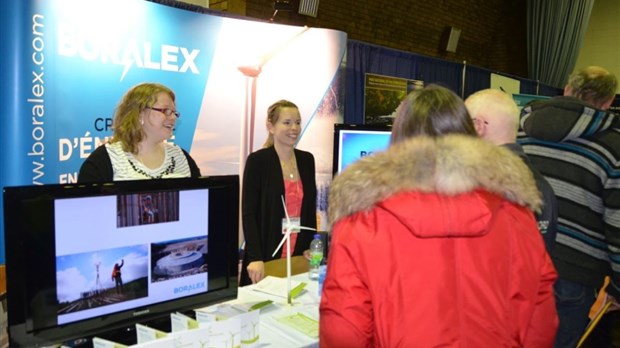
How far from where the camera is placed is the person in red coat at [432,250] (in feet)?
3.40

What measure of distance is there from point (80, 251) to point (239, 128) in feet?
8.11

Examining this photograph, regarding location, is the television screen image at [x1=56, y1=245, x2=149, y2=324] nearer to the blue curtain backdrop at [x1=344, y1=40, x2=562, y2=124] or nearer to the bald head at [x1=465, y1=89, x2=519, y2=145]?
the bald head at [x1=465, y1=89, x2=519, y2=145]

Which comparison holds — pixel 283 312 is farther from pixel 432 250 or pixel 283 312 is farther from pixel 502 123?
pixel 502 123

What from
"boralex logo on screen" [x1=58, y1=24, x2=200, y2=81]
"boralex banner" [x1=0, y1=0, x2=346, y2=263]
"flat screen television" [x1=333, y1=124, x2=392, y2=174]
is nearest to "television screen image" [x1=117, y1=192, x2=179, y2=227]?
"boralex banner" [x1=0, y1=0, x2=346, y2=263]

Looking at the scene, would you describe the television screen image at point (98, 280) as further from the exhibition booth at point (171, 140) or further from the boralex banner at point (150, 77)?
the boralex banner at point (150, 77)

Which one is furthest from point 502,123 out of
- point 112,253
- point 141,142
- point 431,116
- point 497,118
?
point 141,142

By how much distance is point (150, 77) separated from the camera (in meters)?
3.14

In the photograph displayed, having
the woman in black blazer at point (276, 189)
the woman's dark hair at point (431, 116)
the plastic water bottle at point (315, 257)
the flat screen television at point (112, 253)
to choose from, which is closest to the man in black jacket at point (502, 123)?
the woman's dark hair at point (431, 116)

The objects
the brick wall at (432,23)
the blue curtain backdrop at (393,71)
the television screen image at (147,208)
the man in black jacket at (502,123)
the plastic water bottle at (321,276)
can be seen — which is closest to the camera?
the television screen image at (147,208)

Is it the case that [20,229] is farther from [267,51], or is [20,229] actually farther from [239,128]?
[267,51]

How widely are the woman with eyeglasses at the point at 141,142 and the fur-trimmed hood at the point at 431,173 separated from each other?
47.6 inches

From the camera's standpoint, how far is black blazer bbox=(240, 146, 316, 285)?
253 cm

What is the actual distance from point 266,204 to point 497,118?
1265 millimetres

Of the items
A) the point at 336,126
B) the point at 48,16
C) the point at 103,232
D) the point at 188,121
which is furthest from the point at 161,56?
the point at 103,232
